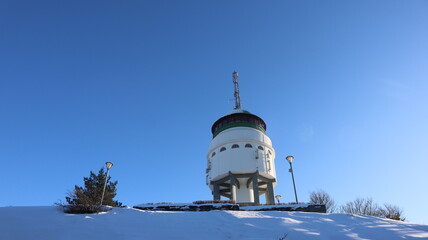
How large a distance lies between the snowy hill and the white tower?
47.4ft

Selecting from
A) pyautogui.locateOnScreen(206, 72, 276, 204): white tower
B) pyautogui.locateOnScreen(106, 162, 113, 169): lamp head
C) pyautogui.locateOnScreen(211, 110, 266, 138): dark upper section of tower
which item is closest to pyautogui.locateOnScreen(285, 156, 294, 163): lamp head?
pyautogui.locateOnScreen(206, 72, 276, 204): white tower

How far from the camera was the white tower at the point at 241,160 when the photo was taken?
2616 cm

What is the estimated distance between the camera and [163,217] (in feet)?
34.4

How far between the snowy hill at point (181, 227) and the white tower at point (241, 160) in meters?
14.4

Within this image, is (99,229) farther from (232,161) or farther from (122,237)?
(232,161)

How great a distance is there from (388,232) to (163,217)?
826 cm

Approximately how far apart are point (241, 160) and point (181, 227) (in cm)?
1768

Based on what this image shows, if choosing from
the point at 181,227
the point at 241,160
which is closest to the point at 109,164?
the point at 181,227

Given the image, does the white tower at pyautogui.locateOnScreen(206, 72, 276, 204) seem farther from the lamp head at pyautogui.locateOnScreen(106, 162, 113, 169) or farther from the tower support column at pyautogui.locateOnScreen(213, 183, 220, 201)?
the lamp head at pyautogui.locateOnScreen(106, 162, 113, 169)

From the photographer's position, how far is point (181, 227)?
9.01 m

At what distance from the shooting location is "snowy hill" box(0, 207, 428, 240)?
25.3 feet

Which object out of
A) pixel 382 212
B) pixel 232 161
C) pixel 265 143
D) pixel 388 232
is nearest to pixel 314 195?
pixel 382 212

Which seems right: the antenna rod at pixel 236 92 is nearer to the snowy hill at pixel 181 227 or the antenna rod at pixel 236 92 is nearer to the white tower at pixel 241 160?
the white tower at pixel 241 160

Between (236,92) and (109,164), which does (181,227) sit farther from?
(236,92)
